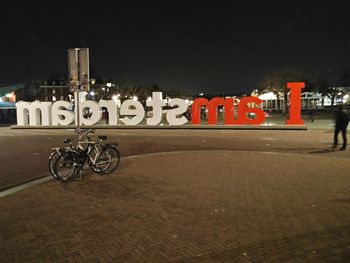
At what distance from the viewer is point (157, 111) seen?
28938 mm

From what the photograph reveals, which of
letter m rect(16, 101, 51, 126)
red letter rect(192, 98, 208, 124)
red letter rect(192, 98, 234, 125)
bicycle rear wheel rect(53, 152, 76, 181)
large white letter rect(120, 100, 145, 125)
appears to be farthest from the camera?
letter m rect(16, 101, 51, 126)

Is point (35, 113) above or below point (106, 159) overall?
above

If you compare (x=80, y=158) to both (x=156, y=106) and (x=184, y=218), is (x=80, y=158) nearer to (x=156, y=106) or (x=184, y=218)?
(x=184, y=218)

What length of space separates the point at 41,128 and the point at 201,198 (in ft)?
83.6

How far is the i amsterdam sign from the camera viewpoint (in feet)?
87.5

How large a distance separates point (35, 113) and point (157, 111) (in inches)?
419

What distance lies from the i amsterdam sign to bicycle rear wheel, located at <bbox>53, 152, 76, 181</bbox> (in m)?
17.7

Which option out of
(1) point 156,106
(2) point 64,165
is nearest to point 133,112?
(1) point 156,106

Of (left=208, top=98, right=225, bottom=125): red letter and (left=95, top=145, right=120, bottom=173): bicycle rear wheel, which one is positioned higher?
(left=208, top=98, right=225, bottom=125): red letter

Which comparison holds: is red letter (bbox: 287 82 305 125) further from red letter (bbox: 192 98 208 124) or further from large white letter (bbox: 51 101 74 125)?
large white letter (bbox: 51 101 74 125)

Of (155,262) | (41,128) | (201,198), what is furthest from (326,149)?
(41,128)

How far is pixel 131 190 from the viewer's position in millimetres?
7863

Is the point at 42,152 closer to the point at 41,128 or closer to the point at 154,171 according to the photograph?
the point at 154,171

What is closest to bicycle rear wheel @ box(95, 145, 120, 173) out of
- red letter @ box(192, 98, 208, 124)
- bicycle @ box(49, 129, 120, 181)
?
bicycle @ box(49, 129, 120, 181)
